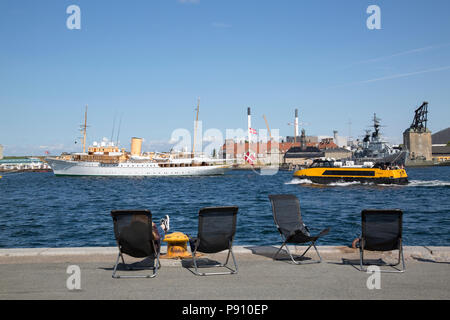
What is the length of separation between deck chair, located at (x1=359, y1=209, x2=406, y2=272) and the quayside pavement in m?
0.36

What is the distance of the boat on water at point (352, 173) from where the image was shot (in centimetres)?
4394

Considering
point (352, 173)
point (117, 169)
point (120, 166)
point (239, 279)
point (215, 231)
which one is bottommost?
point (117, 169)

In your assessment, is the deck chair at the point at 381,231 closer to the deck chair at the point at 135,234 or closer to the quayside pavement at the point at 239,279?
the quayside pavement at the point at 239,279

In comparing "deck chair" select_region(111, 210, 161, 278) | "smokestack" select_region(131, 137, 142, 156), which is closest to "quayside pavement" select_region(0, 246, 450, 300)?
"deck chair" select_region(111, 210, 161, 278)

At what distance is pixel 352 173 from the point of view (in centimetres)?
4597

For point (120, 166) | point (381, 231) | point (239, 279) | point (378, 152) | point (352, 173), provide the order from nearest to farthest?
point (239, 279) < point (381, 231) < point (352, 173) < point (378, 152) < point (120, 166)

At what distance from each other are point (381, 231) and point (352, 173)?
42.0 metres

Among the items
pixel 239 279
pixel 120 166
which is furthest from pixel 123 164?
pixel 239 279

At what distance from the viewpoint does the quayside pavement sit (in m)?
4.48

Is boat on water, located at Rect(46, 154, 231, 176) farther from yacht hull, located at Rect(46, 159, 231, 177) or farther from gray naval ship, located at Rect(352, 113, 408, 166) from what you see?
gray naval ship, located at Rect(352, 113, 408, 166)

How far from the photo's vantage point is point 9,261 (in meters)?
6.11

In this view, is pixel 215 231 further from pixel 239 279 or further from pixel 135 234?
pixel 135 234
